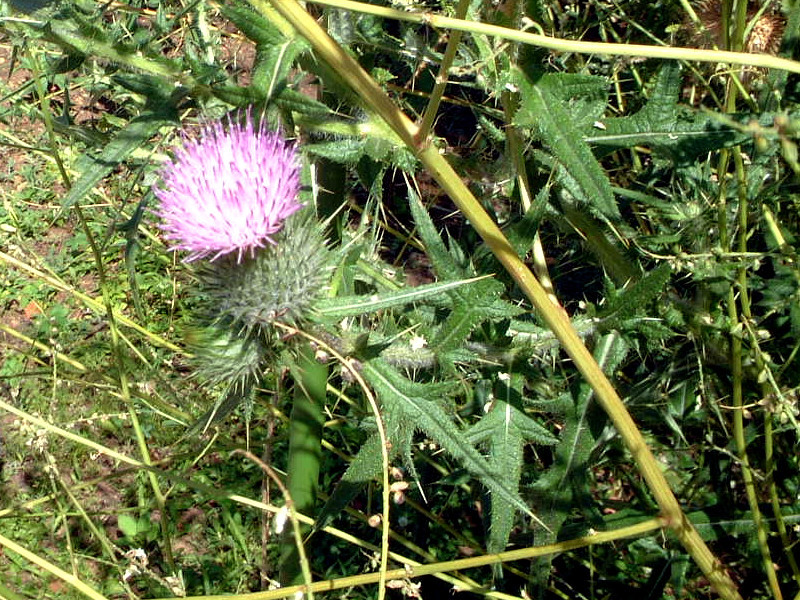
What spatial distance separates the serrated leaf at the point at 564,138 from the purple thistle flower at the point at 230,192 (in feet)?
1.45

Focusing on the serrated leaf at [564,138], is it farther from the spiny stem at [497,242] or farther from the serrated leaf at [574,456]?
the serrated leaf at [574,456]

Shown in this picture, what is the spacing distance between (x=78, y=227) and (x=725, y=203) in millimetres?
2642

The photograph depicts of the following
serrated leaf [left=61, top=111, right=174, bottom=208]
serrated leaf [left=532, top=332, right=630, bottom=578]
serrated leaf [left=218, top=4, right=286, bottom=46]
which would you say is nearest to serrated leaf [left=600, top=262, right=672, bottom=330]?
serrated leaf [left=532, top=332, right=630, bottom=578]

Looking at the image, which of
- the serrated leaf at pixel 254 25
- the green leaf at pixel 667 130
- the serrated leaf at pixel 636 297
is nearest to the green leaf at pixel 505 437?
the serrated leaf at pixel 636 297

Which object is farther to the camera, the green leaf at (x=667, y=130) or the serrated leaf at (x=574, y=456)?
the serrated leaf at (x=574, y=456)

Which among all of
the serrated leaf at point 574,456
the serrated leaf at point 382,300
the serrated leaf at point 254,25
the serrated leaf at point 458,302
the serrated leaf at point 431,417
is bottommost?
the serrated leaf at point 574,456

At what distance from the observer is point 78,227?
134 inches

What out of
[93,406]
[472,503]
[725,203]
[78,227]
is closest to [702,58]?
[725,203]

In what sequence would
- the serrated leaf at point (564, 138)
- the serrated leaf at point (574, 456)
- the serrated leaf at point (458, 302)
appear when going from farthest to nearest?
the serrated leaf at point (574, 456) → the serrated leaf at point (458, 302) → the serrated leaf at point (564, 138)

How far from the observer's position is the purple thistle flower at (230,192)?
1442 mm

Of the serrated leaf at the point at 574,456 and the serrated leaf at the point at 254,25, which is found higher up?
the serrated leaf at the point at 254,25

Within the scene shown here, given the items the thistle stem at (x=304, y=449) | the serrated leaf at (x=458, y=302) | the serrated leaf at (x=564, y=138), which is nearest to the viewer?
the serrated leaf at (x=564, y=138)

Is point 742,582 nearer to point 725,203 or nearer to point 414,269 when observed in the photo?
point 725,203

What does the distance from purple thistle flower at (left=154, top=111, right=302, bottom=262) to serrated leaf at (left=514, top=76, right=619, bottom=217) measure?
441 millimetres
